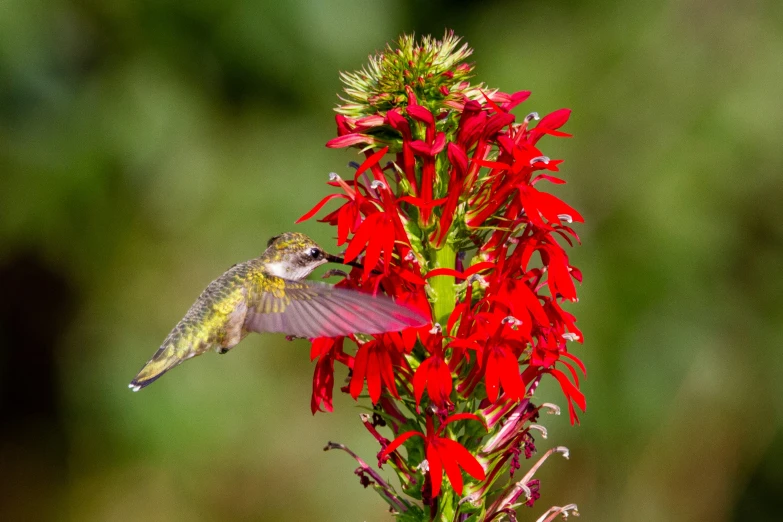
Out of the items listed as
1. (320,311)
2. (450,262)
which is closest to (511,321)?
(450,262)

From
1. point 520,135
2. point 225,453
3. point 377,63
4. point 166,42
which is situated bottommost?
point 225,453

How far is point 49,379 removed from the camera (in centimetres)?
511

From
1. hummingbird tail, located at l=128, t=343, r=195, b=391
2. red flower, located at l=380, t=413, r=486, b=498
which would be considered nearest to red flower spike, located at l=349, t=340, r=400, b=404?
red flower, located at l=380, t=413, r=486, b=498

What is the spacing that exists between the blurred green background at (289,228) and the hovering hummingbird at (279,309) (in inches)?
72.7

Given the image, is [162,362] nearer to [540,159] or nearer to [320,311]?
[320,311]

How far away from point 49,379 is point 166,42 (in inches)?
83.9

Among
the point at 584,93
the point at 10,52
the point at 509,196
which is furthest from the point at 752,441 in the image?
the point at 10,52

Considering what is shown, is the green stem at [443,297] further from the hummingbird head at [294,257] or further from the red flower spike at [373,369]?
the hummingbird head at [294,257]

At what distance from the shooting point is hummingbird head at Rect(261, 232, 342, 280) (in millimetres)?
2582

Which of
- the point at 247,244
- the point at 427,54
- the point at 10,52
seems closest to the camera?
the point at 427,54

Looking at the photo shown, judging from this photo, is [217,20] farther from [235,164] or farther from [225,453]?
[225,453]

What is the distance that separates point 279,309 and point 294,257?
0.67ft

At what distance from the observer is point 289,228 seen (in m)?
4.70

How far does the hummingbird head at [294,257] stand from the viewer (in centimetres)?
258
